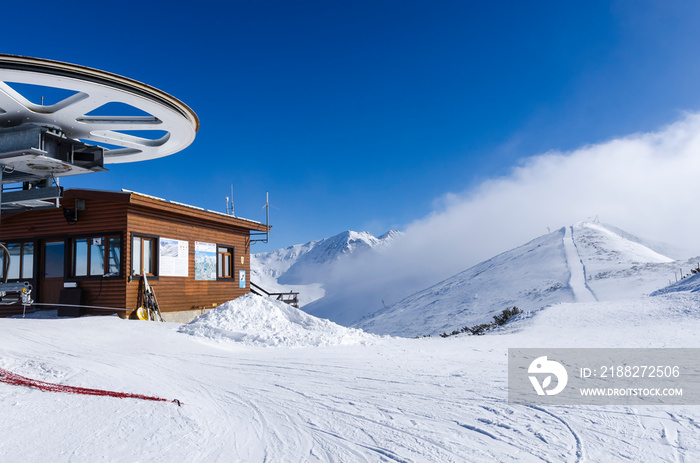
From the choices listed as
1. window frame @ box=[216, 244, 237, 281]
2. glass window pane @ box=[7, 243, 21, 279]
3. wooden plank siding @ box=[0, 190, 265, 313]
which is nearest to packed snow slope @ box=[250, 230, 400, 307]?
window frame @ box=[216, 244, 237, 281]

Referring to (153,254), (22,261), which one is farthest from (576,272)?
(22,261)

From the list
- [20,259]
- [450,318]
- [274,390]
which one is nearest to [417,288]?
[450,318]

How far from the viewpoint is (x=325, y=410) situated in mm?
4984

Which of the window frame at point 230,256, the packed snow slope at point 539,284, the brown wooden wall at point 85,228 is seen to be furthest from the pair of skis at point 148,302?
the packed snow slope at point 539,284

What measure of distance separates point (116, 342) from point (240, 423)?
656cm

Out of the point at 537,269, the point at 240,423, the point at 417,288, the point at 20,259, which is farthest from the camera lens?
the point at 417,288

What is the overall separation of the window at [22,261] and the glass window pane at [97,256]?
251cm

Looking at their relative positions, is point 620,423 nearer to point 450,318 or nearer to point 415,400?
point 415,400

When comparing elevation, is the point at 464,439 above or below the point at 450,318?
above

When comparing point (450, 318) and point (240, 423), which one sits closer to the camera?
point (240, 423)

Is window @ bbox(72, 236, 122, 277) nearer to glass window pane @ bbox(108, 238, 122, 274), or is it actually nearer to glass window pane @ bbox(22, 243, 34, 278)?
glass window pane @ bbox(108, 238, 122, 274)

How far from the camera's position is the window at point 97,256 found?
13.5 metres

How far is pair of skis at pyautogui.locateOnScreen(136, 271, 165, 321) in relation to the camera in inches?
529

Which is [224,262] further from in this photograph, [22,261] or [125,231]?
[22,261]
